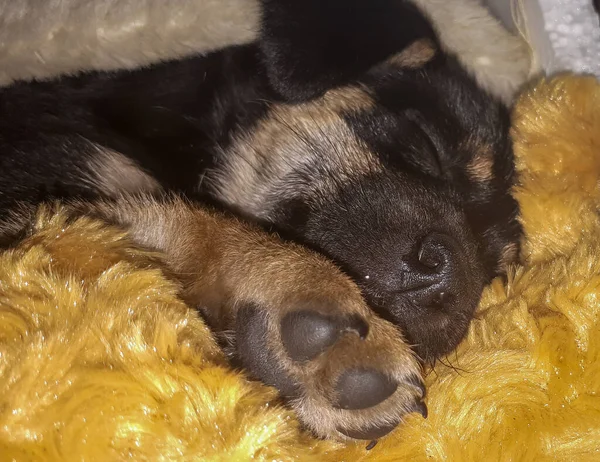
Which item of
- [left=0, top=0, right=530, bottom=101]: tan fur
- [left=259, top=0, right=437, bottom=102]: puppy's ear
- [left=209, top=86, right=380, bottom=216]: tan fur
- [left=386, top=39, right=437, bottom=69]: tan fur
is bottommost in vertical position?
[left=209, top=86, right=380, bottom=216]: tan fur

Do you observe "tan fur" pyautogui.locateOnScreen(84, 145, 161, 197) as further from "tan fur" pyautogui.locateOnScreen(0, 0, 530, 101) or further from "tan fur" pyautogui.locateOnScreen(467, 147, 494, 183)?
"tan fur" pyautogui.locateOnScreen(467, 147, 494, 183)

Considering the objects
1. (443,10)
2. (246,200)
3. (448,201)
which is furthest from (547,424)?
(443,10)

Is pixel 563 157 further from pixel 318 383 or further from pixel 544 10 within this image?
pixel 318 383

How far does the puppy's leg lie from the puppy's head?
130 mm

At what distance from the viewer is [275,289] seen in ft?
3.57

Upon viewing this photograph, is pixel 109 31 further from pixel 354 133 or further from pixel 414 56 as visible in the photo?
pixel 414 56

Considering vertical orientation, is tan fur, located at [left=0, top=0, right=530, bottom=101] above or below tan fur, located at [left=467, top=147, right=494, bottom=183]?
above

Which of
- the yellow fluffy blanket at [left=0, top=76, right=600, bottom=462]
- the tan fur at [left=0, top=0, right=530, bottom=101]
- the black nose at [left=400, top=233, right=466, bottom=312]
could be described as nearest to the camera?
the yellow fluffy blanket at [left=0, top=76, right=600, bottom=462]

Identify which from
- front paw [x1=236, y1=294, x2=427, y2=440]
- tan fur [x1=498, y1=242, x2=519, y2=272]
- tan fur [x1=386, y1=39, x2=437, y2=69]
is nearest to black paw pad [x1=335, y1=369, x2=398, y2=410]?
front paw [x1=236, y1=294, x2=427, y2=440]

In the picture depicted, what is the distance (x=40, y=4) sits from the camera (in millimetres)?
1416

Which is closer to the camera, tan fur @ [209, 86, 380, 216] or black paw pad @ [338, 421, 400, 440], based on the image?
black paw pad @ [338, 421, 400, 440]

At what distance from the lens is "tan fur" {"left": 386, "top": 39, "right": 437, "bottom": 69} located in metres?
1.57

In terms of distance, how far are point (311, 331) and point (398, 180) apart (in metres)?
0.48

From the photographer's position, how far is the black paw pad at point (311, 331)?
997mm
